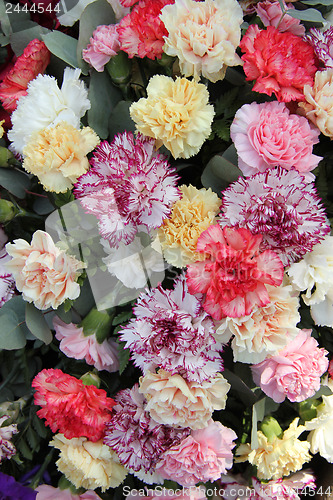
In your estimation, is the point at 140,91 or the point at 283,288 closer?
the point at 283,288

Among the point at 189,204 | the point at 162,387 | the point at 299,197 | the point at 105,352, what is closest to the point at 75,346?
the point at 105,352

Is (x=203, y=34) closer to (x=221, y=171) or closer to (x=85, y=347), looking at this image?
(x=221, y=171)

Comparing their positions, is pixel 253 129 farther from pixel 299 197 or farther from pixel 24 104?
pixel 24 104

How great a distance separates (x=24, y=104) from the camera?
0.60 meters

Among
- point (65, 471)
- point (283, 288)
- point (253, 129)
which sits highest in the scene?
point (253, 129)

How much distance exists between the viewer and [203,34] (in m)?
0.55

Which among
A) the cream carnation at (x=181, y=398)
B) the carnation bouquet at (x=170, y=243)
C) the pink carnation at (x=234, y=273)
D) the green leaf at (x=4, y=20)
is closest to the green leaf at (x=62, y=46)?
the carnation bouquet at (x=170, y=243)

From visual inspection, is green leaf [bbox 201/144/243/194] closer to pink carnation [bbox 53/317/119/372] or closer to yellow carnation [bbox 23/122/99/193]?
yellow carnation [bbox 23/122/99/193]

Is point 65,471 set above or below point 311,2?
below

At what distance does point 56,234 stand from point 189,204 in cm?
20

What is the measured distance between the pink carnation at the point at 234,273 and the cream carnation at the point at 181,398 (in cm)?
11

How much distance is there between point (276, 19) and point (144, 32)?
189mm

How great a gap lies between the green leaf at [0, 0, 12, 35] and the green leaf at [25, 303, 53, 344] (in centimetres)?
46

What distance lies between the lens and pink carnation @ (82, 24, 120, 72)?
59cm
